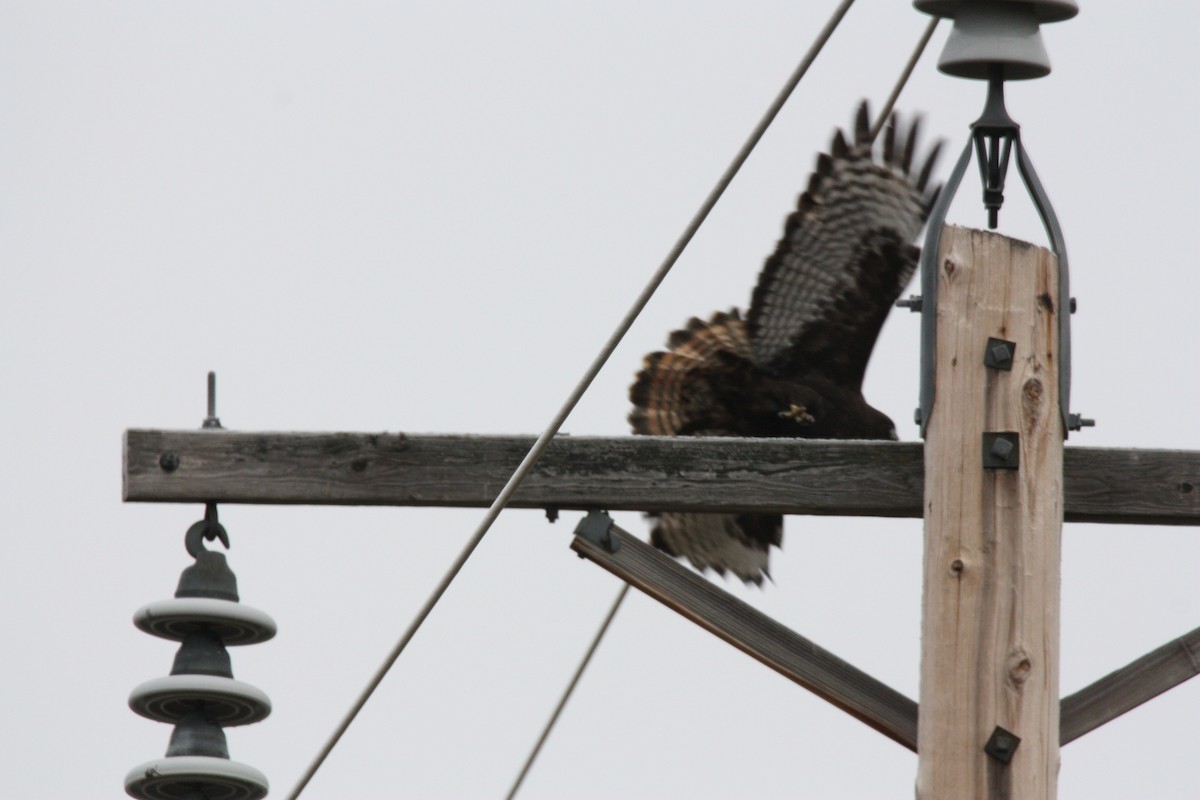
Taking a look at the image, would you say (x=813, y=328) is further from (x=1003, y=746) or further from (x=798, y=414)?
(x=1003, y=746)

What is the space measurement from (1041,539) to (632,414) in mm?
3343

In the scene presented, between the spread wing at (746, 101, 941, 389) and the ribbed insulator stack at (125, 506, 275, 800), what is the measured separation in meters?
2.84

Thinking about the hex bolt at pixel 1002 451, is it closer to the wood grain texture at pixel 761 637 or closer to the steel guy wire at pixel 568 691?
the wood grain texture at pixel 761 637

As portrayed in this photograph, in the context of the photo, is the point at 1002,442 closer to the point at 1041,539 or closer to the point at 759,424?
the point at 1041,539

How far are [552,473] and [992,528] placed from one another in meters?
1.09

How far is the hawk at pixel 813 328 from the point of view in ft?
22.7

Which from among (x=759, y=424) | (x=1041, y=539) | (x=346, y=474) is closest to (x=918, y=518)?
(x=1041, y=539)

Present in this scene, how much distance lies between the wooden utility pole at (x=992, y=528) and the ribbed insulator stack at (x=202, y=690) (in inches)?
60.7

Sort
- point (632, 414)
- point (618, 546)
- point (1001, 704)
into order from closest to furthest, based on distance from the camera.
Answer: point (1001, 704), point (618, 546), point (632, 414)

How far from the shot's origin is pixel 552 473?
464 cm

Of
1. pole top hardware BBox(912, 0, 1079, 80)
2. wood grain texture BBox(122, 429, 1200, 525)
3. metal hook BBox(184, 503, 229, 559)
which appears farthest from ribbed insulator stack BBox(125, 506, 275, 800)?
pole top hardware BBox(912, 0, 1079, 80)

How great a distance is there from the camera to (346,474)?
4641 mm

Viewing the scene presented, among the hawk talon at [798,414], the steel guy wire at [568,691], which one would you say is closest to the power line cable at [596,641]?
the steel guy wire at [568,691]

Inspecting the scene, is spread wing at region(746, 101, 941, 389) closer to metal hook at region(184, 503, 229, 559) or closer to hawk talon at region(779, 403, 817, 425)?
hawk talon at region(779, 403, 817, 425)
